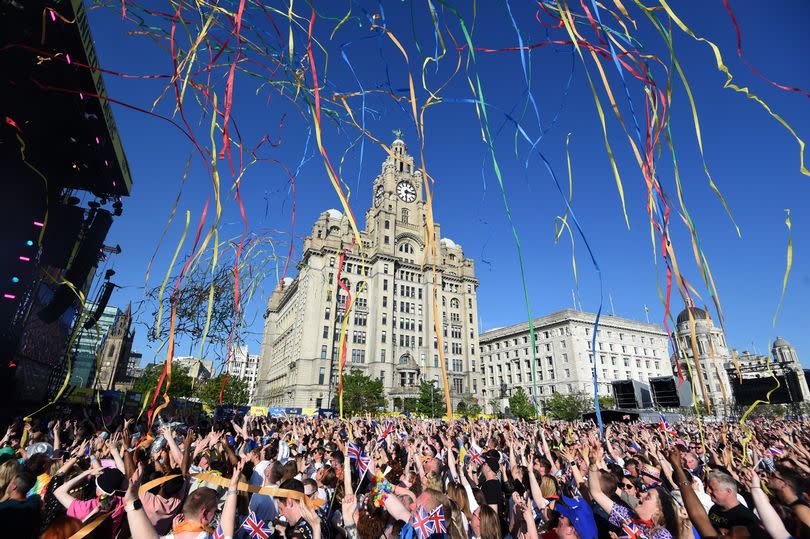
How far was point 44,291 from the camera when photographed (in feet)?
60.7

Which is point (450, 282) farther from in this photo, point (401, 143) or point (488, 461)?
point (488, 461)

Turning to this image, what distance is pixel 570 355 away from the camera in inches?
3017

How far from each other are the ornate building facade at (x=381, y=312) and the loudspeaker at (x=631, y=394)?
2803 centimetres

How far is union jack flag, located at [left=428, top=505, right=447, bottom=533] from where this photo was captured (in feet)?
11.9

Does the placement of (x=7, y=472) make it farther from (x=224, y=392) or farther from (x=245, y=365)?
(x=245, y=365)

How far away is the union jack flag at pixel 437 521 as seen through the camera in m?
3.62

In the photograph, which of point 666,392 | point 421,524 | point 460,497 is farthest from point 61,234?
point 666,392

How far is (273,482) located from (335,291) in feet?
195

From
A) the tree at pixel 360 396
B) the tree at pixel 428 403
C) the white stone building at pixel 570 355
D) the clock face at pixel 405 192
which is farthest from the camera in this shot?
the white stone building at pixel 570 355

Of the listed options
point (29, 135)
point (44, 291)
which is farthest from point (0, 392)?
point (29, 135)

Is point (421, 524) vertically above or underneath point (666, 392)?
underneath

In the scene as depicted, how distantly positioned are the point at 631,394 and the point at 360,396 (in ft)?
103

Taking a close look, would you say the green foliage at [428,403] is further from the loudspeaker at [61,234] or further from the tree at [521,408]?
the loudspeaker at [61,234]

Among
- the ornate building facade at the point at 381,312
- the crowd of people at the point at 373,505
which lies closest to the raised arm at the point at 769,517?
the crowd of people at the point at 373,505
